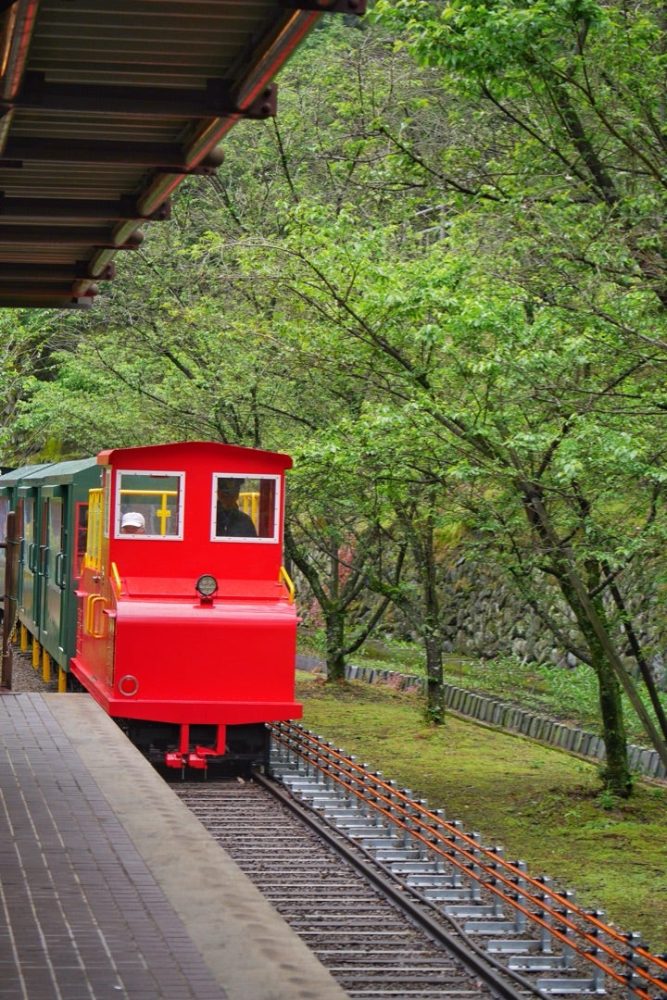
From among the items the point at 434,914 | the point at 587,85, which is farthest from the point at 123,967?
the point at 587,85

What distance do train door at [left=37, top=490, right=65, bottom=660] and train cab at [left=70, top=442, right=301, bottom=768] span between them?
306 cm

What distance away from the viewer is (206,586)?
15.3m

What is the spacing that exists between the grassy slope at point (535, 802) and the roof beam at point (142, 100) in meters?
6.64

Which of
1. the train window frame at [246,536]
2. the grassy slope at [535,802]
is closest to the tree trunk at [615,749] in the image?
the grassy slope at [535,802]

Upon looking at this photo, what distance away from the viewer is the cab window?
16.0 meters

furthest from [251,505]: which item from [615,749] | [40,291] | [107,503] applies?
[615,749]

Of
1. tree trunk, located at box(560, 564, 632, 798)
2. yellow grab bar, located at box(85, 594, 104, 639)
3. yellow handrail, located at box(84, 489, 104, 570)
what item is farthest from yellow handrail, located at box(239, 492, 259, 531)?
tree trunk, located at box(560, 564, 632, 798)

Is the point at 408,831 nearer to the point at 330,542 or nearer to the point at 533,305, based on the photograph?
the point at 533,305

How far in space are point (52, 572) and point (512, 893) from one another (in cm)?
1161

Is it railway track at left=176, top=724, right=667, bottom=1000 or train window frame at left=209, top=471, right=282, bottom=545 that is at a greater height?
train window frame at left=209, top=471, right=282, bottom=545

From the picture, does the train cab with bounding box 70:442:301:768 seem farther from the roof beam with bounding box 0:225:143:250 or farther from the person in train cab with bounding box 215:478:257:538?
the roof beam with bounding box 0:225:143:250

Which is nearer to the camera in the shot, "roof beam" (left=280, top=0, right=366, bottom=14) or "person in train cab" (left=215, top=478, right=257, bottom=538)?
"roof beam" (left=280, top=0, right=366, bottom=14)

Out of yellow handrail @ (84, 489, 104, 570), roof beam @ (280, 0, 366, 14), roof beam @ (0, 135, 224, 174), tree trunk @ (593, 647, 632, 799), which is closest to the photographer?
roof beam @ (280, 0, 366, 14)

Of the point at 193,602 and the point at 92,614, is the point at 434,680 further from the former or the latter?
the point at 193,602
